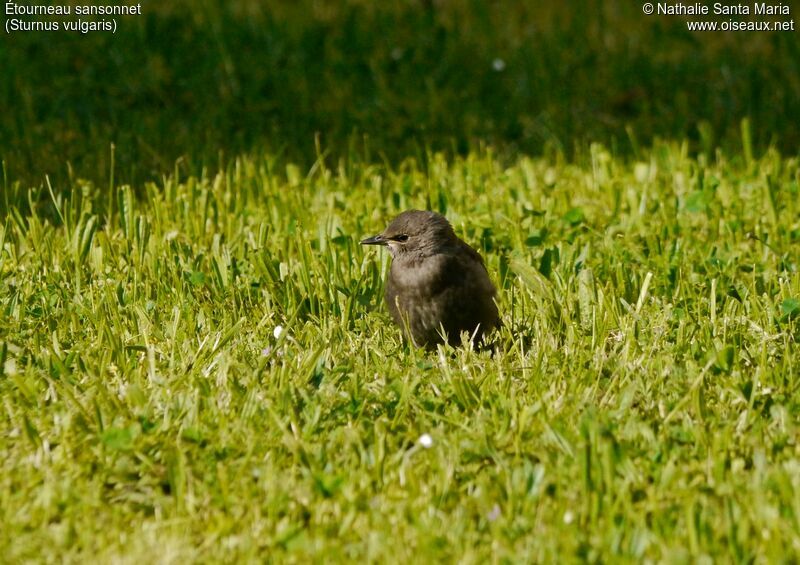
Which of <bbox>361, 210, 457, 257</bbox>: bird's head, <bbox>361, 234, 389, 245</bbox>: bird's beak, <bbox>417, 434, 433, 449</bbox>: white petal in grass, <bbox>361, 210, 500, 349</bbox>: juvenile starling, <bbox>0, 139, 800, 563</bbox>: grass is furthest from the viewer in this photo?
<bbox>361, 234, 389, 245</bbox>: bird's beak

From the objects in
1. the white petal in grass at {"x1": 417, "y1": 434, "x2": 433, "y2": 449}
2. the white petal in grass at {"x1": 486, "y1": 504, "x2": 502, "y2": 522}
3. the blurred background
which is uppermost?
the blurred background

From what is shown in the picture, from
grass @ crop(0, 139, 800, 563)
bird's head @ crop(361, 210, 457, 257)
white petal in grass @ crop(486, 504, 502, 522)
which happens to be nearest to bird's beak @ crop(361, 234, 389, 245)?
bird's head @ crop(361, 210, 457, 257)

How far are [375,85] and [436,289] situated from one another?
156 inches

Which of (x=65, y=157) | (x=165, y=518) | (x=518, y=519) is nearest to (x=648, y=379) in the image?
(x=518, y=519)

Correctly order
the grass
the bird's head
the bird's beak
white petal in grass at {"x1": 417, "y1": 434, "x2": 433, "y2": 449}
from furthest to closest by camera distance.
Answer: the bird's beak < the bird's head < white petal in grass at {"x1": 417, "y1": 434, "x2": 433, "y2": 449} < the grass

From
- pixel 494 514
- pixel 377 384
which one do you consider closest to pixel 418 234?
pixel 377 384

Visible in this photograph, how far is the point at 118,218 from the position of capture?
6.34m

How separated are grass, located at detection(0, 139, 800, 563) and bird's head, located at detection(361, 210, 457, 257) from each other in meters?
0.35

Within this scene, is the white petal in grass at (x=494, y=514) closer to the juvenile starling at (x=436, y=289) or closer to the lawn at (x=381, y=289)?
the lawn at (x=381, y=289)

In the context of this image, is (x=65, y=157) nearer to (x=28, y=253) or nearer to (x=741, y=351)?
(x=28, y=253)

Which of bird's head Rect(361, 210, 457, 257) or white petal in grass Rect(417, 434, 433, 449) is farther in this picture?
bird's head Rect(361, 210, 457, 257)

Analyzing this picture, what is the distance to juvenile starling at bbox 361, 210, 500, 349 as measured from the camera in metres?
5.06

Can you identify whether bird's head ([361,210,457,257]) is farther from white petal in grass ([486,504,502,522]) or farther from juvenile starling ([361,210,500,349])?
white petal in grass ([486,504,502,522])

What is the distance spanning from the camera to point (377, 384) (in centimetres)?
455
